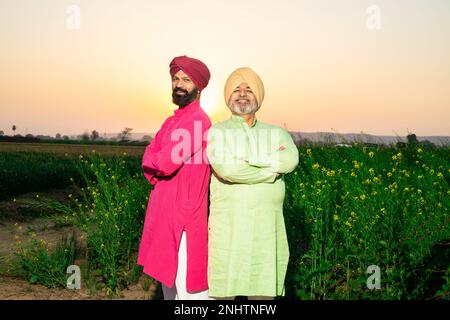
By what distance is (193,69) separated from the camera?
3686mm

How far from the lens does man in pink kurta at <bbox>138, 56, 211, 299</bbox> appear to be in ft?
11.9

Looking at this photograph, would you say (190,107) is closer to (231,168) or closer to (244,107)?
(244,107)

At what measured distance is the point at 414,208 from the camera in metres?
5.79

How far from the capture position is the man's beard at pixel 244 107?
11.7ft

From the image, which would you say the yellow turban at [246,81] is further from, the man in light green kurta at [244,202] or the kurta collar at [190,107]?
the kurta collar at [190,107]

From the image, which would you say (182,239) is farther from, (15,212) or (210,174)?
(15,212)

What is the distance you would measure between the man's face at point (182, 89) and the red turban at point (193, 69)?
30mm

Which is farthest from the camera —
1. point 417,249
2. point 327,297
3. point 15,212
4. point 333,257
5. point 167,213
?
point 15,212

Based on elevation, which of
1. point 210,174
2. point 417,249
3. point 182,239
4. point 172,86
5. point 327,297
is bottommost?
point 327,297

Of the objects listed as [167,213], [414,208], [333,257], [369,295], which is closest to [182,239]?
[167,213]

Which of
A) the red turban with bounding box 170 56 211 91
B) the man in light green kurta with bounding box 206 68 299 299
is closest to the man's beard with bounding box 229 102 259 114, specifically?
the man in light green kurta with bounding box 206 68 299 299

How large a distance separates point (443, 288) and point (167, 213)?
7.54 feet

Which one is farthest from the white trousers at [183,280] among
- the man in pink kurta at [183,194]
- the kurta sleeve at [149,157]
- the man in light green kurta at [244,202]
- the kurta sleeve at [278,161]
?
the kurta sleeve at [278,161]

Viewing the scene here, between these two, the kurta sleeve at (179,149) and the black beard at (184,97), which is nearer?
the kurta sleeve at (179,149)
